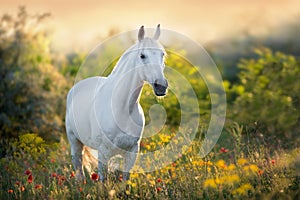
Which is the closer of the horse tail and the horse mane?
the horse mane

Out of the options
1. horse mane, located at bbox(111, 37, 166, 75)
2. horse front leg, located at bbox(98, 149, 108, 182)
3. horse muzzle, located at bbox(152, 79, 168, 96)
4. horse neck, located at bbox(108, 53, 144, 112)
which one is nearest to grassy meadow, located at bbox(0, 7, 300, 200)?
horse front leg, located at bbox(98, 149, 108, 182)

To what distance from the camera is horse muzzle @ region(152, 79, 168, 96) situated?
217 inches

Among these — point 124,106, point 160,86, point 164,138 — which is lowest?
A: point 164,138

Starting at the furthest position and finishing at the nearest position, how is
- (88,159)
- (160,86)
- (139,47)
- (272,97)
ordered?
(272,97), (88,159), (139,47), (160,86)

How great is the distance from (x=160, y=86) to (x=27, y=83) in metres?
8.09

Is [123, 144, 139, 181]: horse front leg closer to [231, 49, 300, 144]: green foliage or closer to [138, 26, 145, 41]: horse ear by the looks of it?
[138, 26, 145, 41]: horse ear

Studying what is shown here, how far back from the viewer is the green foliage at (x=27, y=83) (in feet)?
41.3

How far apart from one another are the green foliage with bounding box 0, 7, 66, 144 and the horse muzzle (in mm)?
7407

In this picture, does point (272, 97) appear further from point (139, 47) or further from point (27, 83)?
point (27, 83)

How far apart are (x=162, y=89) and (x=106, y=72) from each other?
206 inches

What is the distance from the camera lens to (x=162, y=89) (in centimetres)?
555

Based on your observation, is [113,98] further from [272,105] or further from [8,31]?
[8,31]

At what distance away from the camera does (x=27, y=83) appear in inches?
510

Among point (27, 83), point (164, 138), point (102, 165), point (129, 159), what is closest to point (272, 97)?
point (164, 138)
